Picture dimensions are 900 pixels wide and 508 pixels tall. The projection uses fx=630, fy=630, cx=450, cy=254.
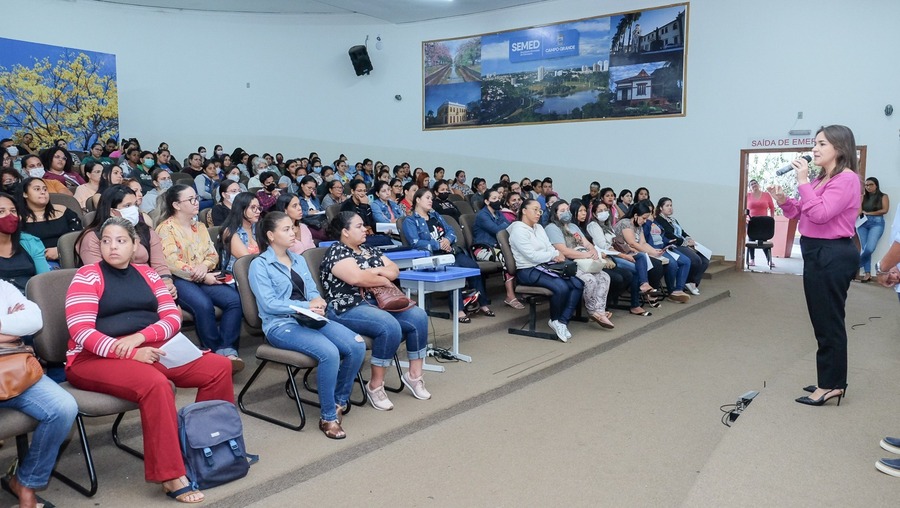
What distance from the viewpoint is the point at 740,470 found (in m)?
2.68

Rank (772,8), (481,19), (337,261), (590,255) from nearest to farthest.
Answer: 1. (337,261)
2. (590,255)
3. (772,8)
4. (481,19)

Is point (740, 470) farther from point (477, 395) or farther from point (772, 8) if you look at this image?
point (772, 8)

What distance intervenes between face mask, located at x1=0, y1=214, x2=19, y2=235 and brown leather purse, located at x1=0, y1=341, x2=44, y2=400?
0.90m

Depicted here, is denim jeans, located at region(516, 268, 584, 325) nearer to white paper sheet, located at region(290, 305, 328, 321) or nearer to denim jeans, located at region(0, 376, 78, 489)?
white paper sheet, located at region(290, 305, 328, 321)

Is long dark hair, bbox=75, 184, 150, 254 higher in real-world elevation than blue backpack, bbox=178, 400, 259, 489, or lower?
higher

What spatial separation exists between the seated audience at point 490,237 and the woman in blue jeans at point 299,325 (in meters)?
2.79

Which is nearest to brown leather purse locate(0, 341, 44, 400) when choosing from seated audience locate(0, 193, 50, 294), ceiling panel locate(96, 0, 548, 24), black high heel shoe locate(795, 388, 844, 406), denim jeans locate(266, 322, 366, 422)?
seated audience locate(0, 193, 50, 294)

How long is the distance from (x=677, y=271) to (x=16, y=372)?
6688 mm

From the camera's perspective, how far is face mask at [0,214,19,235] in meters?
2.98

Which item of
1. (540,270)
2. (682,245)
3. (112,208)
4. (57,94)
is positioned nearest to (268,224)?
(112,208)

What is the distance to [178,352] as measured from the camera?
8.79 ft

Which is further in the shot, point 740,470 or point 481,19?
point 481,19

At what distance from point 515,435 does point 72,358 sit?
2141 millimetres

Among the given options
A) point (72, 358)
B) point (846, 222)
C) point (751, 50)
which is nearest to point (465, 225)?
point (846, 222)
